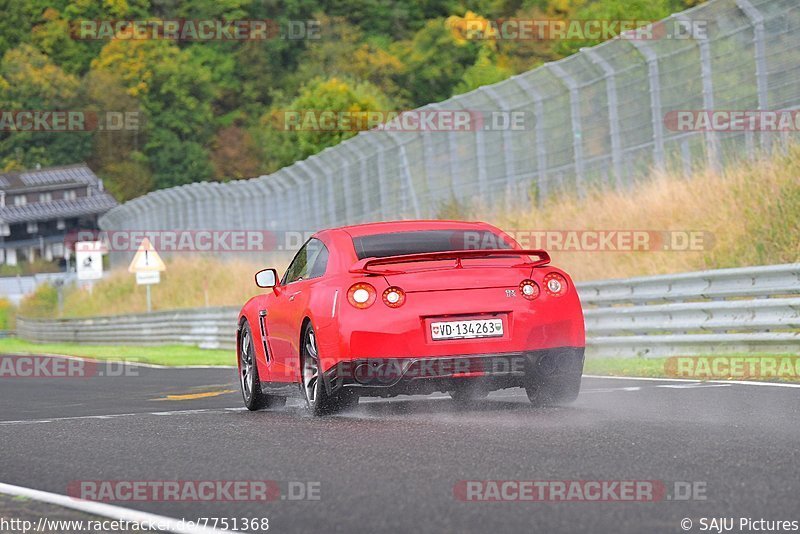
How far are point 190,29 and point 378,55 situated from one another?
30.4 meters

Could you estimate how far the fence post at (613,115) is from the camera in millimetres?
23781

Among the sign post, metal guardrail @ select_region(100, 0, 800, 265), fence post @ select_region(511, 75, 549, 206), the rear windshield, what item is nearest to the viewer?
the rear windshield

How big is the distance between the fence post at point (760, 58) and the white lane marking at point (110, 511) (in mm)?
14569

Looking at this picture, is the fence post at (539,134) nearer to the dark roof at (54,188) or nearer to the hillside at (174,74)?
the hillside at (174,74)

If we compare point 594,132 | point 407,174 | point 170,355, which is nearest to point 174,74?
point 407,174

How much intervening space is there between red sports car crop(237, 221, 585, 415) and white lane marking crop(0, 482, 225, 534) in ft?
9.98

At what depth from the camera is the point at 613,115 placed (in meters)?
23.9

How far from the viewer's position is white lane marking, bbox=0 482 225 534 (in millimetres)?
5902

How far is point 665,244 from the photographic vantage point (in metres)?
20.3

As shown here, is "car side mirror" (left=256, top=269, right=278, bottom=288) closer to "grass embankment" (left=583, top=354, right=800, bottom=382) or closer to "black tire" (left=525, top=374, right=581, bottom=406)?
"black tire" (left=525, top=374, right=581, bottom=406)

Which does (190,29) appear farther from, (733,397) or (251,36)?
(733,397)

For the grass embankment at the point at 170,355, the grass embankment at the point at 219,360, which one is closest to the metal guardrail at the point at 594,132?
the grass embankment at the point at 219,360

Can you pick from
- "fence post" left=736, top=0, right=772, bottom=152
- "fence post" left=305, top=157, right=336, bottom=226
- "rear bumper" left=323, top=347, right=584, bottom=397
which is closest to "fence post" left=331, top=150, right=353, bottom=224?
"fence post" left=305, top=157, right=336, bottom=226

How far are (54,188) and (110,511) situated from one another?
444 ft
